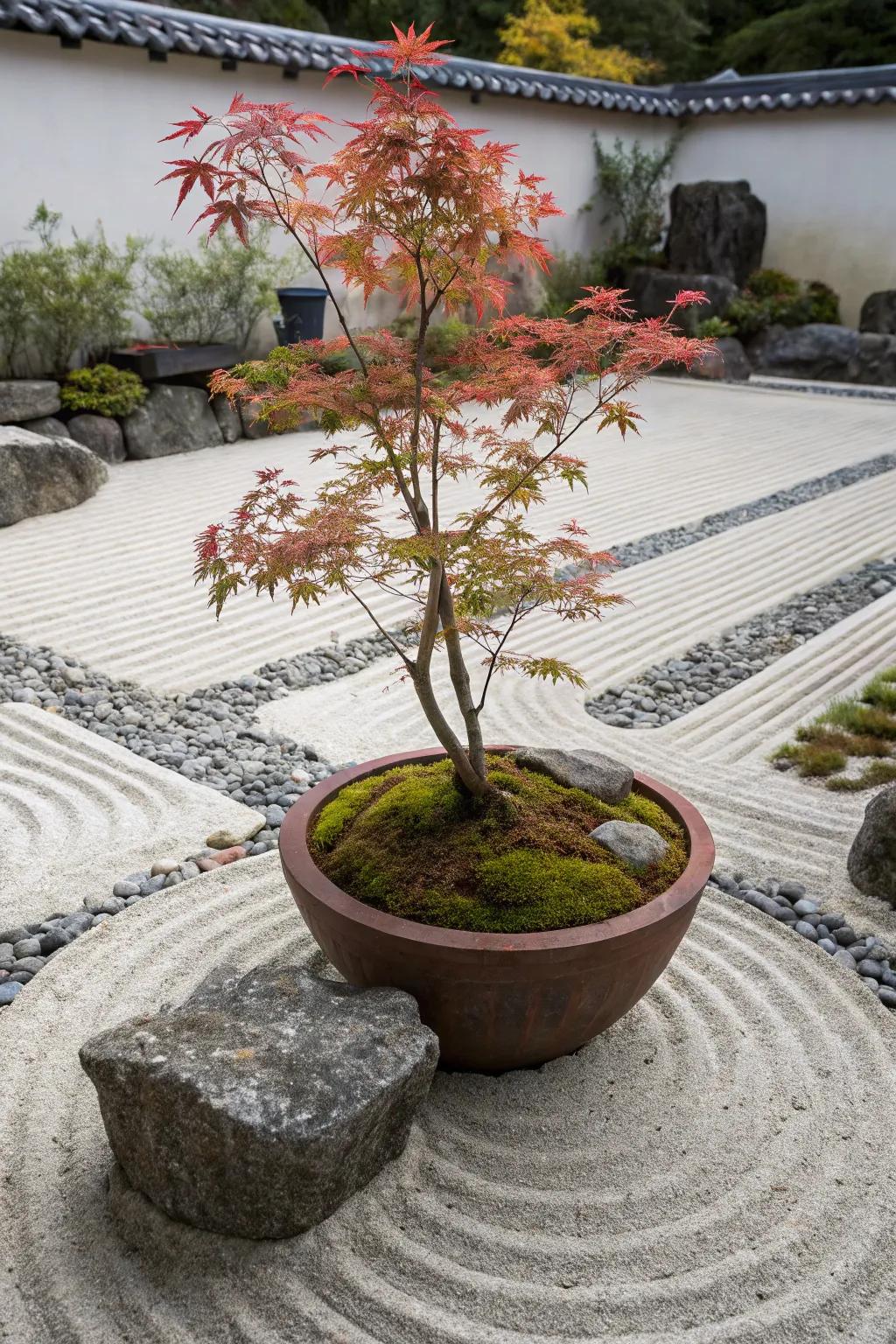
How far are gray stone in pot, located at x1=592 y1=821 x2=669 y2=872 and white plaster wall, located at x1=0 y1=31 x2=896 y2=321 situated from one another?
24.2 feet

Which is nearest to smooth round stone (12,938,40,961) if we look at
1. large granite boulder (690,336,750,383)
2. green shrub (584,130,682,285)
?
large granite boulder (690,336,750,383)

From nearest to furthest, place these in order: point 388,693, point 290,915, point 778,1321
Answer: point 778,1321 < point 290,915 < point 388,693

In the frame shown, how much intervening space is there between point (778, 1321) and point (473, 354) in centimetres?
179

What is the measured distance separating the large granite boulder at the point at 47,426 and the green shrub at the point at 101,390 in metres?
0.21

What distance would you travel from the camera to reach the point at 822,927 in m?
2.66

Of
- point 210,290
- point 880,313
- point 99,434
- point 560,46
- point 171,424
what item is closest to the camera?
point 99,434

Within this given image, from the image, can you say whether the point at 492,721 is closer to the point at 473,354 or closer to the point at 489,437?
the point at 489,437

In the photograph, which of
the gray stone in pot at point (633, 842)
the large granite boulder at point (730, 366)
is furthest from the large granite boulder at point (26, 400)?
the large granite boulder at point (730, 366)

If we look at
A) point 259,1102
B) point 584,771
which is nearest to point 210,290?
point 584,771

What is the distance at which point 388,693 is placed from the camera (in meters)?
4.09

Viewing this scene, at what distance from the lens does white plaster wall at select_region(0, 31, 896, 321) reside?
7938 mm

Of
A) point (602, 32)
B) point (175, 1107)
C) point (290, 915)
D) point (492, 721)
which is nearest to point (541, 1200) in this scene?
point (175, 1107)

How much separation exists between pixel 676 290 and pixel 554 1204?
1155 centimetres

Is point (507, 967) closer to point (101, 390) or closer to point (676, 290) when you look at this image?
point (101, 390)
